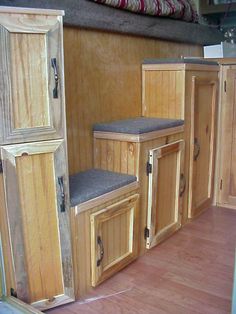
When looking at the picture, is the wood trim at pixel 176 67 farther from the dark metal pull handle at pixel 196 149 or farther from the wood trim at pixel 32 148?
the wood trim at pixel 32 148

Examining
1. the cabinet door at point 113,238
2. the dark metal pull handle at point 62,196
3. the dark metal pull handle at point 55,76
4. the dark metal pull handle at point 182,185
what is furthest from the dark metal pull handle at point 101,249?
the dark metal pull handle at point 182,185

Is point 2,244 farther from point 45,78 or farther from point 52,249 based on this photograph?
point 45,78

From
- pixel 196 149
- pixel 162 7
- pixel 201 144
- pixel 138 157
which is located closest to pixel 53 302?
pixel 138 157

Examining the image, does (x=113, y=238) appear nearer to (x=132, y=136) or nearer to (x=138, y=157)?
(x=138, y=157)

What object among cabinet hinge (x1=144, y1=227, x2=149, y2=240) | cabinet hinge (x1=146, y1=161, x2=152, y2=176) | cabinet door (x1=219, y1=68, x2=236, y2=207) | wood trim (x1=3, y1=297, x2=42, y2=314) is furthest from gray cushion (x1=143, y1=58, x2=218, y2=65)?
wood trim (x1=3, y1=297, x2=42, y2=314)

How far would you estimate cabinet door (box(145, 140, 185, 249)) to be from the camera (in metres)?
2.16

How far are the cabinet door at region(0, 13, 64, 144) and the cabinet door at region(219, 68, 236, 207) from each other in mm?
1705

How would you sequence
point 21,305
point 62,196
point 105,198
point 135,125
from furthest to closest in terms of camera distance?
point 135,125
point 105,198
point 62,196
point 21,305

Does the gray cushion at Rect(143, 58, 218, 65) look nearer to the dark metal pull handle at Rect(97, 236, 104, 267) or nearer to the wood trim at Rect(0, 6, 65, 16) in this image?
the wood trim at Rect(0, 6, 65, 16)

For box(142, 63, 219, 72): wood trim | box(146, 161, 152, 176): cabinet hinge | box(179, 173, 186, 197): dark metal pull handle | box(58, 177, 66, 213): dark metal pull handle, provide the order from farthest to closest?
box(179, 173, 186, 197): dark metal pull handle, box(142, 63, 219, 72): wood trim, box(146, 161, 152, 176): cabinet hinge, box(58, 177, 66, 213): dark metal pull handle

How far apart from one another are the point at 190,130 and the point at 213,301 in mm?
1185

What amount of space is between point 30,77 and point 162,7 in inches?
61.9

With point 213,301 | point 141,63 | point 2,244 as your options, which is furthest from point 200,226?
point 2,244

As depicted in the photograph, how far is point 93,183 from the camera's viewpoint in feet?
6.19
